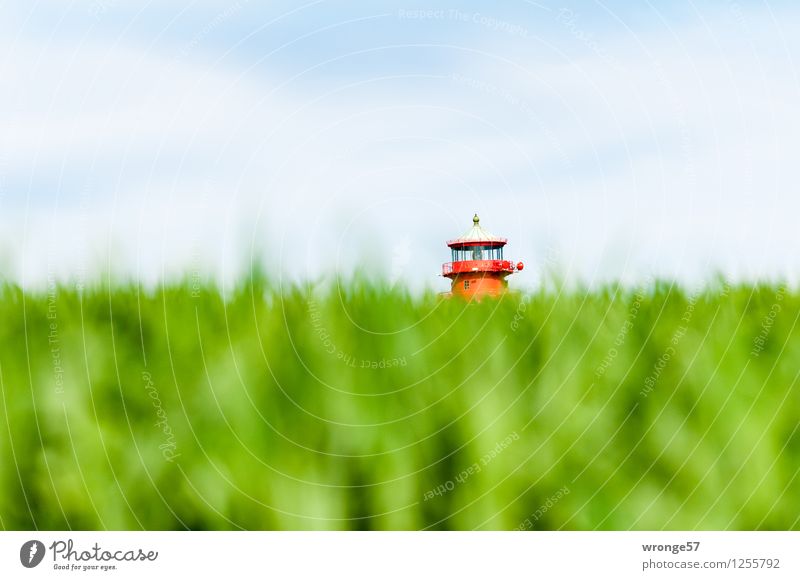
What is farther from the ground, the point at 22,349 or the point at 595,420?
the point at 22,349

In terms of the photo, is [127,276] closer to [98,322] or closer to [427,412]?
[98,322]

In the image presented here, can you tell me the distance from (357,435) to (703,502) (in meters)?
1.40

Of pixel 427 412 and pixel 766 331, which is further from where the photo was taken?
pixel 766 331

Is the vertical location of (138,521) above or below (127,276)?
below

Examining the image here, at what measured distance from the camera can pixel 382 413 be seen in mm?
2727

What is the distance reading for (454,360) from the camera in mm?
2766

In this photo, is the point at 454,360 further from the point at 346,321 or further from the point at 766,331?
the point at 766,331

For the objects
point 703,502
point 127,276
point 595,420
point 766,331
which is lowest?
point 703,502

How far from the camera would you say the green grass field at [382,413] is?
2.74 m

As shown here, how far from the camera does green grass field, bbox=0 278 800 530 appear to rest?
2736mm

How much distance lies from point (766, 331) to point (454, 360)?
51.5 inches

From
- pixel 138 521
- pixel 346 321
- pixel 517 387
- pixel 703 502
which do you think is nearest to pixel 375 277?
pixel 346 321

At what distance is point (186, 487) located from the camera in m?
2.80

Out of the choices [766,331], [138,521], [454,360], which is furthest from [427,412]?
[766,331]
